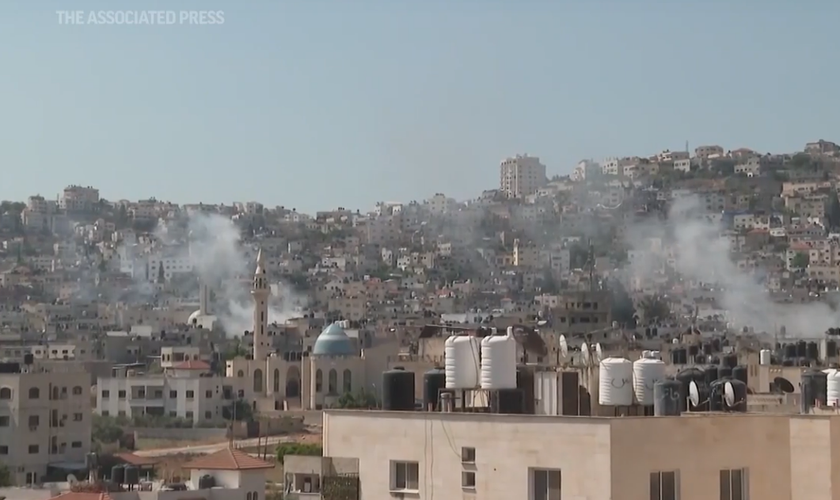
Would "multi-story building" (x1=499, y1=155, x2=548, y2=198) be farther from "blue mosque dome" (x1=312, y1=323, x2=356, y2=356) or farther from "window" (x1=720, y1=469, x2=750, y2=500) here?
"window" (x1=720, y1=469, x2=750, y2=500)

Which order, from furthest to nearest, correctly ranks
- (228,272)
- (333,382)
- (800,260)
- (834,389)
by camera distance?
(228,272) → (800,260) → (333,382) → (834,389)

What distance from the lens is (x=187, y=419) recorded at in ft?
171

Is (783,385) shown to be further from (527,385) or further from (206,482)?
(527,385)

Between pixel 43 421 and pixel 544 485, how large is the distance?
33.2m

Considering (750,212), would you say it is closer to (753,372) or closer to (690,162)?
(690,162)

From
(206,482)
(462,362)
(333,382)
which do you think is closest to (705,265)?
(333,382)

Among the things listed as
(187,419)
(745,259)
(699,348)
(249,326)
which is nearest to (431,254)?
(745,259)

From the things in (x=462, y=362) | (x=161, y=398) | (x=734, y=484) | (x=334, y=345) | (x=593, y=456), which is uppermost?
(x=462, y=362)

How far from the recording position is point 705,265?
10619 cm

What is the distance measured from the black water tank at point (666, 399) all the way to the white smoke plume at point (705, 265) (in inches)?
2752

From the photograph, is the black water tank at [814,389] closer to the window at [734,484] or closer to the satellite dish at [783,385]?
the window at [734,484]

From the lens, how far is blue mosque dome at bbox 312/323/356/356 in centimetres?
5788

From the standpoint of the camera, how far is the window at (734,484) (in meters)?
7.51

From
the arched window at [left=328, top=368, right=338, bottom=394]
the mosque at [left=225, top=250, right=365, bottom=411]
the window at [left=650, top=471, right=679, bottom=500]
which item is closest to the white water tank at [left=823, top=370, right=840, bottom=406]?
the window at [left=650, top=471, right=679, bottom=500]
